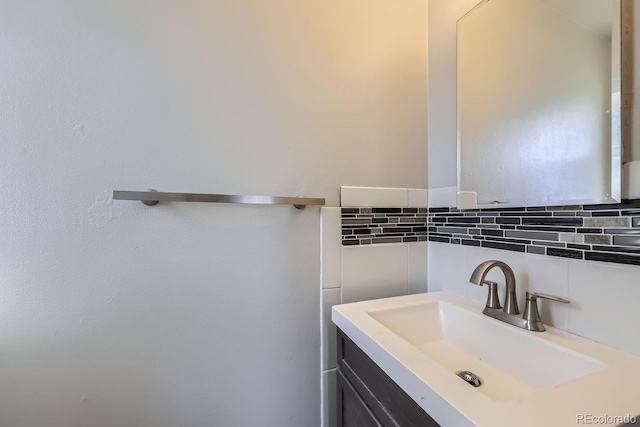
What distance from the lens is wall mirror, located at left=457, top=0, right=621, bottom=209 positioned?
1.94 ft

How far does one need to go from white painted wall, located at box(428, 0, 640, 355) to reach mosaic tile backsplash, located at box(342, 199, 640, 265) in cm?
3

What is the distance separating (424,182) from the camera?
1.08m

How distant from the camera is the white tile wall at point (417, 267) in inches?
41.3

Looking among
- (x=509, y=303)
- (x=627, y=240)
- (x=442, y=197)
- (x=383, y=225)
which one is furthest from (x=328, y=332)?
(x=627, y=240)

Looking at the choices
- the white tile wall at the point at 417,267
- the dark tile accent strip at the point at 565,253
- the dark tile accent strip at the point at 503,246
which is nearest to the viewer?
the dark tile accent strip at the point at 565,253

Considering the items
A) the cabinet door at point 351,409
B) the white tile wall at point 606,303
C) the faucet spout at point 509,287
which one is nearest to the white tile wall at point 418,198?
the faucet spout at point 509,287

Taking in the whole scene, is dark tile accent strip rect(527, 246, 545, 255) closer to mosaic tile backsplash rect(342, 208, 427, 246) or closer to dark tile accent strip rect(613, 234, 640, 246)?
dark tile accent strip rect(613, 234, 640, 246)

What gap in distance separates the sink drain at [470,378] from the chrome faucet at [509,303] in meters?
0.18

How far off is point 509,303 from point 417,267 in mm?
368

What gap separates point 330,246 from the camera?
3.04ft

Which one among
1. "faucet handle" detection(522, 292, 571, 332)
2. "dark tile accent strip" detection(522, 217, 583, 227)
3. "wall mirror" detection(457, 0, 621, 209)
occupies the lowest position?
"faucet handle" detection(522, 292, 571, 332)
